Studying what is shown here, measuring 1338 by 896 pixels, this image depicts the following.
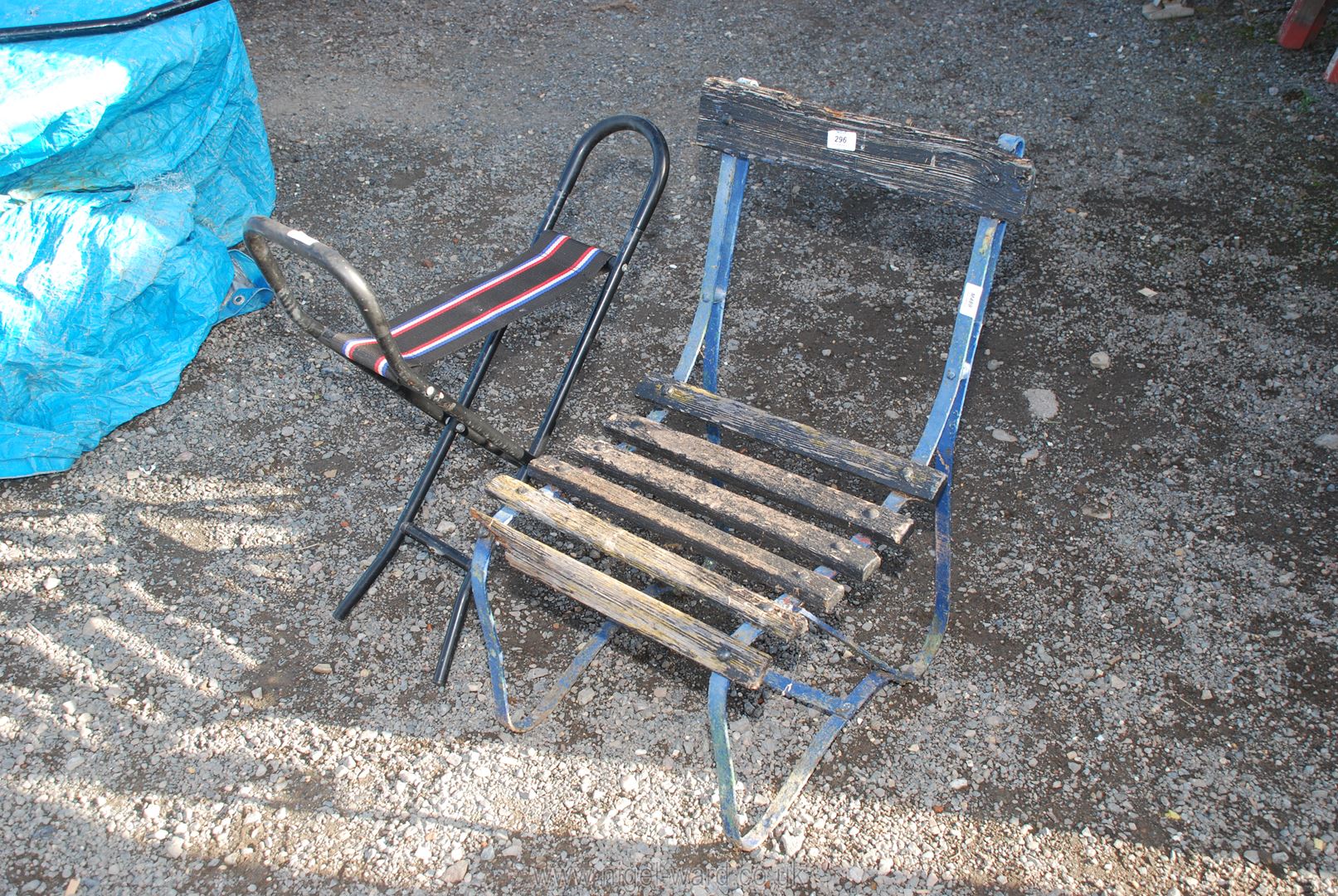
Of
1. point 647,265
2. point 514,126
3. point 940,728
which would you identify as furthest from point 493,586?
point 514,126

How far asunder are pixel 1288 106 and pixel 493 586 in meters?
4.60

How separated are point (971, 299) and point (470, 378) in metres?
1.44

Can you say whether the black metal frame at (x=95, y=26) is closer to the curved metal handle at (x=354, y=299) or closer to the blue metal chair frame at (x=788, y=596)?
the curved metal handle at (x=354, y=299)

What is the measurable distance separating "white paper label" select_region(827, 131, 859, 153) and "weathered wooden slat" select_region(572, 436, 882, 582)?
0.93m

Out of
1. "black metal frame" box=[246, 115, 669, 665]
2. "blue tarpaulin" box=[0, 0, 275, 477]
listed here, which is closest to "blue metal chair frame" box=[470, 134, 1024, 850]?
"black metal frame" box=[246, 115, 669, 665]

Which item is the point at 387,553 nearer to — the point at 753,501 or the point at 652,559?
the point at 652,559

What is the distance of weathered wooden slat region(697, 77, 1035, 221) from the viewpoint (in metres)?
2.34

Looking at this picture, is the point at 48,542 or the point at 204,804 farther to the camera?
the point at 48,542

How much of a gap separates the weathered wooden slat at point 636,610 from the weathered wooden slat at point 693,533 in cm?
16

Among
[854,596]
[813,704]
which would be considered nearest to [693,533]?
[813,704]

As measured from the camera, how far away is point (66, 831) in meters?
2.47

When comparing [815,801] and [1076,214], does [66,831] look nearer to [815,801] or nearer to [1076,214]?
[815,801]

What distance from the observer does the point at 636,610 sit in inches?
92.1

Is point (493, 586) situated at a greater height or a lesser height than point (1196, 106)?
lesser
